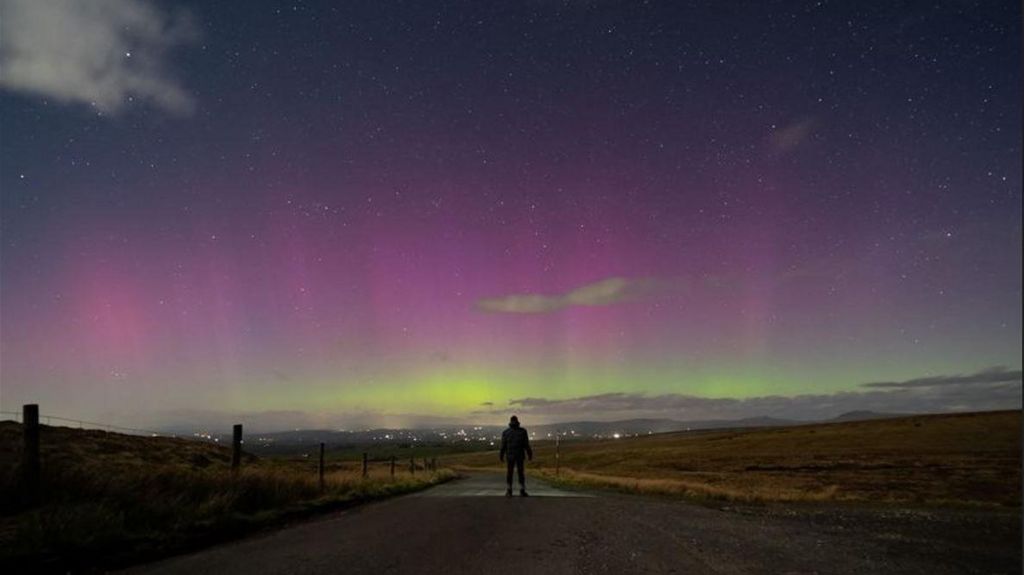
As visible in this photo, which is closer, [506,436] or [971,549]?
[971,549]

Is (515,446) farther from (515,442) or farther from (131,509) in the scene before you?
(131,509)

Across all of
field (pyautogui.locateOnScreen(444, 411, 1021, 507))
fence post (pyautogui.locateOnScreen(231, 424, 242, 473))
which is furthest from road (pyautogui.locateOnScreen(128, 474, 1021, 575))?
field (pyautogui.locateOnScreen(444, 411, 1021, 507))

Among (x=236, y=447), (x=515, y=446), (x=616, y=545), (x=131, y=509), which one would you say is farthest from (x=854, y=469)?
(x=131, y=509)

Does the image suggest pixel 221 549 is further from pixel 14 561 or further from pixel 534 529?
pixel 534 529

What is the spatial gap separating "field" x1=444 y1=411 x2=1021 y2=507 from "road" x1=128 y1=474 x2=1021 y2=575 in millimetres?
9331

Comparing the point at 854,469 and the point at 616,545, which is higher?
the point at 616,545

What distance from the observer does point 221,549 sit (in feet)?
30.3

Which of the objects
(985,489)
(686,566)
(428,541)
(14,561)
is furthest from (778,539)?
(985,489)

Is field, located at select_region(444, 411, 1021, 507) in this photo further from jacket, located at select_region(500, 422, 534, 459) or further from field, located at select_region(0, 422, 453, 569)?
field, located at select_region(0, 422, 453, 569)

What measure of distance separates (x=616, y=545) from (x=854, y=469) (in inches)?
2092

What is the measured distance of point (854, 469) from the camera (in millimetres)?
53812

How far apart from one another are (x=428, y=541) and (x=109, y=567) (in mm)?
3965

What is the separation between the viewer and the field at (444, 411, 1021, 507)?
27297 mm

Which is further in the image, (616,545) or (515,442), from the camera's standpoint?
(515,442)
